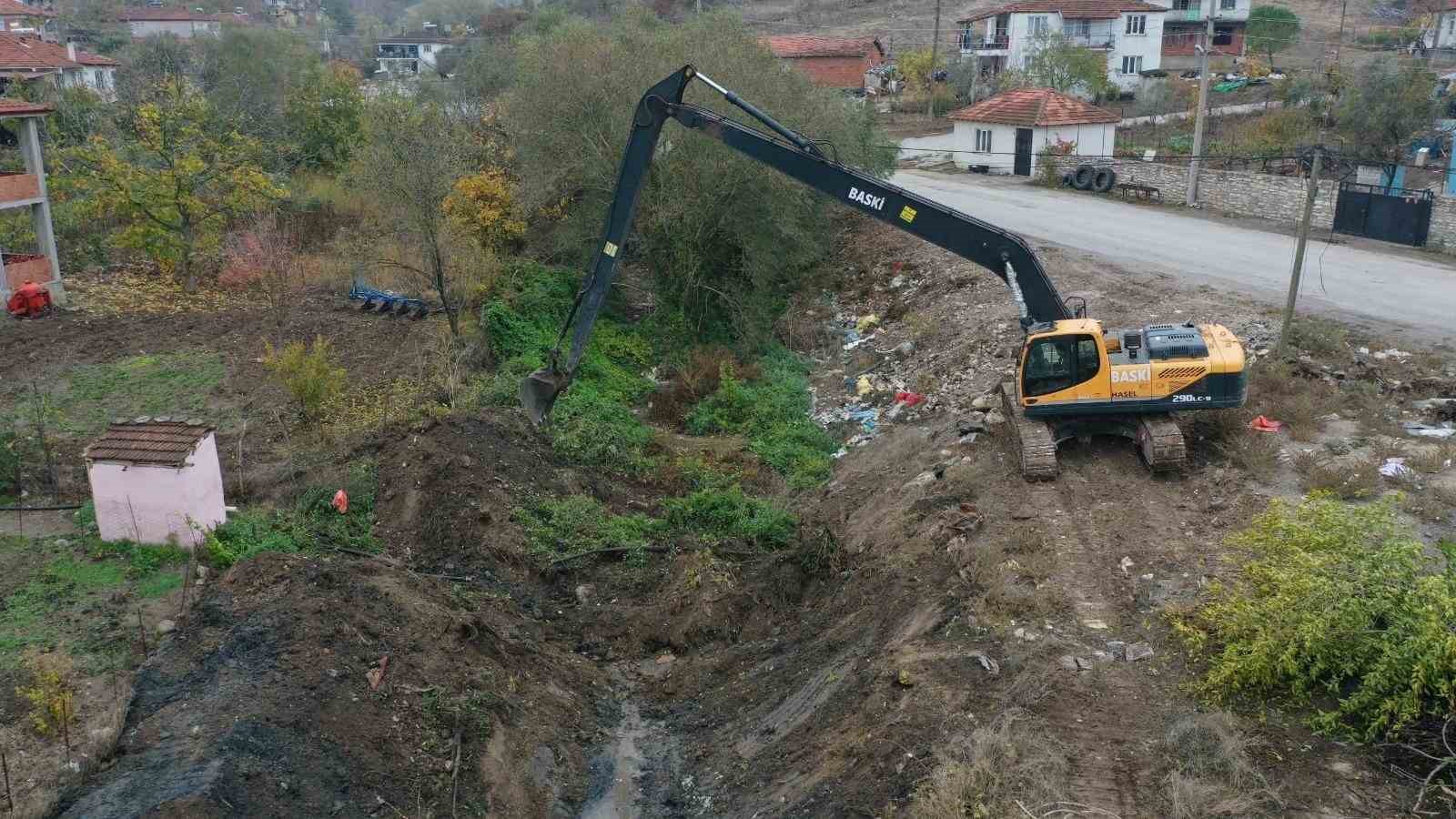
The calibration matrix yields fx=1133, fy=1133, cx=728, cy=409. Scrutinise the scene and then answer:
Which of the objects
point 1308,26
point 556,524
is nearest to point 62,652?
point 556,524

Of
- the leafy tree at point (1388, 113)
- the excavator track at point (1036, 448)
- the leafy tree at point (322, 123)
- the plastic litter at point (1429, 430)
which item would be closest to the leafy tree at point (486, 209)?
the excavator track at point (1036, 448)

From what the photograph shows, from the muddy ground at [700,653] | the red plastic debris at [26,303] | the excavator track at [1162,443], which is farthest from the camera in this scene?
the red plastic debris at [26,303]

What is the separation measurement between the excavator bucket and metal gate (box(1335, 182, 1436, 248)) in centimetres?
1944

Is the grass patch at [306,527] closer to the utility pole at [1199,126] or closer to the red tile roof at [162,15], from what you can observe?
the utility pole at [1199,126]

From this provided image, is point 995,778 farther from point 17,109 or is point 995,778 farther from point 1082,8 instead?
point 1082,8

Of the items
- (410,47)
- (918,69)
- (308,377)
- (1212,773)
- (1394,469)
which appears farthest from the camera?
(410,47)

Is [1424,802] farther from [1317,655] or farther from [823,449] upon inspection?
[823,449]

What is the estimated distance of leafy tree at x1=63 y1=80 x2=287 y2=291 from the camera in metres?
26.2

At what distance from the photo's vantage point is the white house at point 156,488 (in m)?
14.1

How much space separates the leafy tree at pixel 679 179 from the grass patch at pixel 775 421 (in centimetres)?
225

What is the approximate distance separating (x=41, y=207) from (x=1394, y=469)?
89.9ft

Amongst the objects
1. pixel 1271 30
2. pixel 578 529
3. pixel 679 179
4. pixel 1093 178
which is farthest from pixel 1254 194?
pixel 1271 30

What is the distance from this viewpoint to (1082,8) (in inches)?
2218

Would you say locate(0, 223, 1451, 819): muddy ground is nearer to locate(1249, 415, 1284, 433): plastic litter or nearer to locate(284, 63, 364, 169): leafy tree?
locate(1249, 415, 1284, 433): plastic litter
